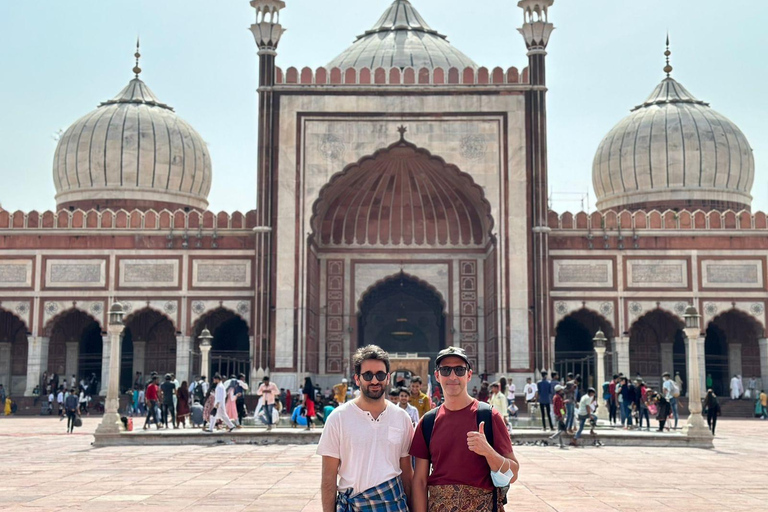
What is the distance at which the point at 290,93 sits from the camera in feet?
71.4

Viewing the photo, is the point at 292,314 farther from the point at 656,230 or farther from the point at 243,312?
the point at 656,230

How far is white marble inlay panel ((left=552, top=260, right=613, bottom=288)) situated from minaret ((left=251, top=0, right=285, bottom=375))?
6441mm

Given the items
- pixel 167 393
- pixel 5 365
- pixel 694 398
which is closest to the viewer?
pixel 694 398

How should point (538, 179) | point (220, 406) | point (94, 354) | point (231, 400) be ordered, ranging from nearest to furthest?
point (220, 406) → point (231, 400) → point (538, 179) → point (94, 354)

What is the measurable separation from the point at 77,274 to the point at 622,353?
12.6m

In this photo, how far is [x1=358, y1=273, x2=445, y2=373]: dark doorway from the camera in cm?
2534

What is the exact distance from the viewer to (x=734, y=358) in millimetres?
23094

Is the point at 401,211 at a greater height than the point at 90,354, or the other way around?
the point at 401,211

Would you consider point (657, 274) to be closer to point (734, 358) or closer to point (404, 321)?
point (734, 358)

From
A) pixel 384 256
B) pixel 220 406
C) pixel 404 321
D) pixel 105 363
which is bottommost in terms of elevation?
pixel 220 406

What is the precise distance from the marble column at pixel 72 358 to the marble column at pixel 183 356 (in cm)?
321

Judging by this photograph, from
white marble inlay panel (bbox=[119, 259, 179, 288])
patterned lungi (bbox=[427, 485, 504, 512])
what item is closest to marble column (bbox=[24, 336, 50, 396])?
white marble inlay panel (bbox=[119, 259, 179, 288])

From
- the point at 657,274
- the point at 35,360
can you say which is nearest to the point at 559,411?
the point at 657,274

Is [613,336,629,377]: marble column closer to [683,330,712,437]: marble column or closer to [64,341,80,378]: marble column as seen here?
[683,330,712,437]: marble column
